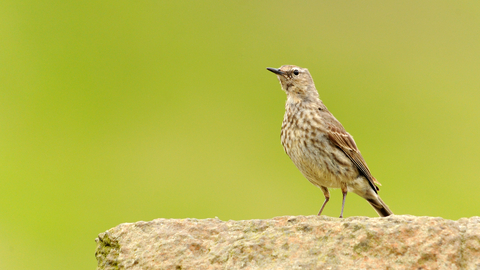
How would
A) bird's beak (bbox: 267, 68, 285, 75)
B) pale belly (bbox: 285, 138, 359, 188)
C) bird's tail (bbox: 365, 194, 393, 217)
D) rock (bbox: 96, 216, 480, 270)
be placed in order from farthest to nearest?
bird's beak (bbox: 267, 68, 285, 75) < bird's tail (bbox: 365, 194, 393, 217) < pale belly (bbox: 285, 138, 359, 188) < rock (bbox: 96, 216, 480, 270)

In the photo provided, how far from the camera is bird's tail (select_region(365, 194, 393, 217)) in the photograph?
7083mm

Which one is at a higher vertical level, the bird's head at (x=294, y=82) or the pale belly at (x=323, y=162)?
the bird's head at (x=294, y=82)

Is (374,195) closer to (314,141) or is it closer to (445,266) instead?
(314,141)

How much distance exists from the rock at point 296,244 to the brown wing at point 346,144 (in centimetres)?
247

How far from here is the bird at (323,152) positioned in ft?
22.1

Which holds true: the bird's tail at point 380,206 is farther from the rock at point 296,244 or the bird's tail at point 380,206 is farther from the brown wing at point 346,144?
the rock at point 296,244

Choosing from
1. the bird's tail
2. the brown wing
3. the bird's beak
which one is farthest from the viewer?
the bird's beak

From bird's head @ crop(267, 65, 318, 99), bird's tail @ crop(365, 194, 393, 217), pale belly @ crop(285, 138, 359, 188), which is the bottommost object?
bird's tail @ crop(365, 194, 393, 217)

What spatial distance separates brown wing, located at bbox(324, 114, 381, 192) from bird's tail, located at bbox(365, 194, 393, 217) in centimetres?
14

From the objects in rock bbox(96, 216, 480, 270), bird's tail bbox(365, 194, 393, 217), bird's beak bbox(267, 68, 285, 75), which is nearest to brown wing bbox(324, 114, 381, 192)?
bird's tail bbox(365, 194, 393, 217)

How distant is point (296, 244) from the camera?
411 cm

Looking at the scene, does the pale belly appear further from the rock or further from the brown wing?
the rock

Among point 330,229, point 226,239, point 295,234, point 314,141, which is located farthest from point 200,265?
point 314,141

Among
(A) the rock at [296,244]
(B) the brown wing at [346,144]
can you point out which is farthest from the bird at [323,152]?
(A) the rock at [296,244]
